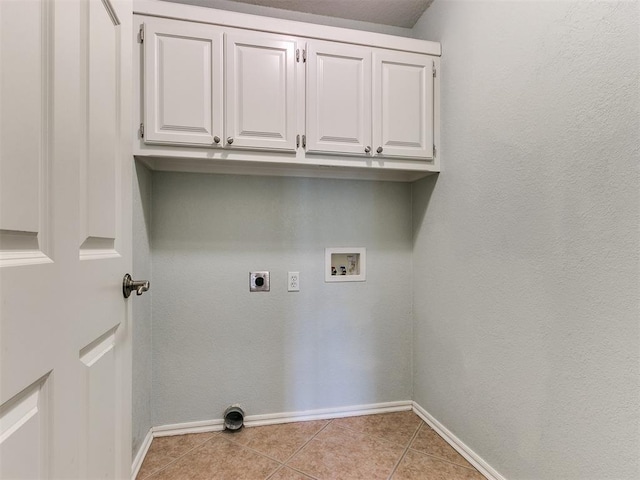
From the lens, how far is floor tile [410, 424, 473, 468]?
4.77 feet

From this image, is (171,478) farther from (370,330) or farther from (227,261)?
(370,330)

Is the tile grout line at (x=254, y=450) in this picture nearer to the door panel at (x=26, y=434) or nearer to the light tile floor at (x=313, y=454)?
the light tile floor at (x=313, y=454)

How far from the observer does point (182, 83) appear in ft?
4.47

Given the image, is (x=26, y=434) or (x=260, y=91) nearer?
(x=26, y=434)

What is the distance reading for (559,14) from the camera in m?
1.02

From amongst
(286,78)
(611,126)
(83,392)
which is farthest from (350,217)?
(83,392)

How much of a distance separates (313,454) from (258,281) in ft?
2.94

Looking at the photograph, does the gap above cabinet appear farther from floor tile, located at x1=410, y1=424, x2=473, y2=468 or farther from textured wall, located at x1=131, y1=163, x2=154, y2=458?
floor tile, located at x1=410, y1=424, x2=473, y2=468

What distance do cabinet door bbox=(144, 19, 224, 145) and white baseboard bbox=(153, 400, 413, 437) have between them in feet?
4.81

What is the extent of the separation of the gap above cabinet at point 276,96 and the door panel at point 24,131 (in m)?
0.86

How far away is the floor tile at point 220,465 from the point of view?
53.1 inches

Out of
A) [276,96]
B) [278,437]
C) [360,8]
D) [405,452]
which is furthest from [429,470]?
[360,8]

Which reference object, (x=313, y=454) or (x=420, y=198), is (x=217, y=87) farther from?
(x=313, y=454)

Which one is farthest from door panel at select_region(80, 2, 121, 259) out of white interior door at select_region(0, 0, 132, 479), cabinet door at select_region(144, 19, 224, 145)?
cabinet door at select_region(144, 19, 224, 145)
